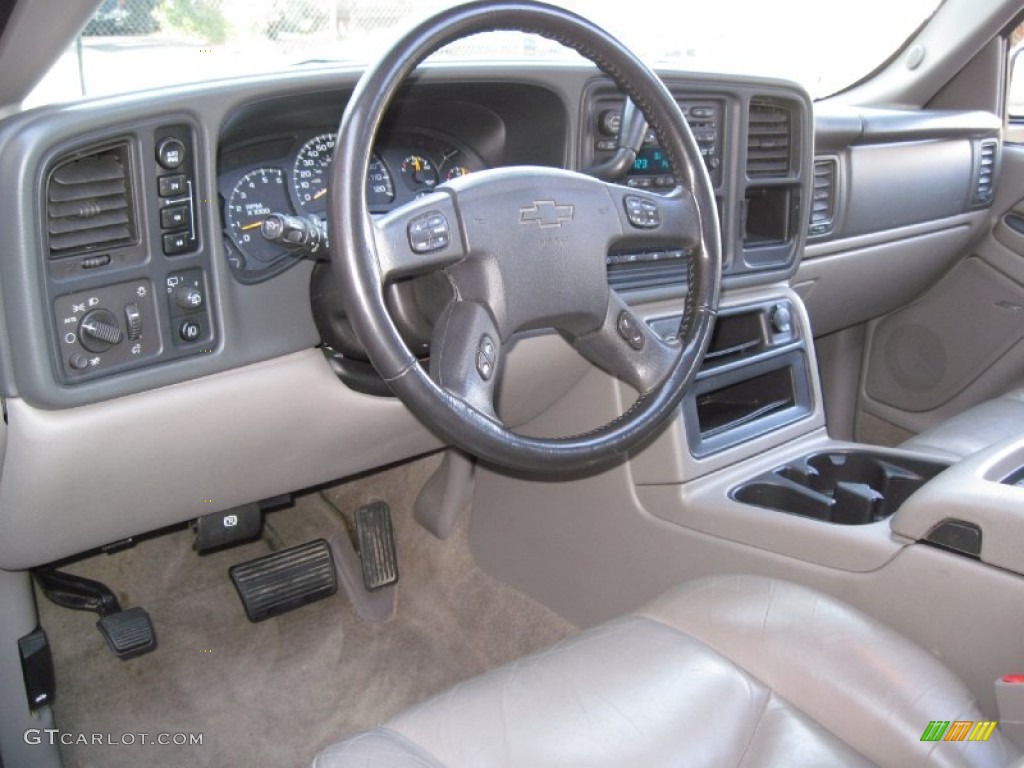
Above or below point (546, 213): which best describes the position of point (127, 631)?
below

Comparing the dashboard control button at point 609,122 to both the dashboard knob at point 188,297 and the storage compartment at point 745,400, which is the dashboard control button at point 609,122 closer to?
the storage compartment at point 745,400

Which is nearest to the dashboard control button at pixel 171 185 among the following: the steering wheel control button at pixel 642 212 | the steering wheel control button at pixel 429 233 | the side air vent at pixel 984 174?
the steering wheel control button at pixel 429 233

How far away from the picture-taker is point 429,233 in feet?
3.98

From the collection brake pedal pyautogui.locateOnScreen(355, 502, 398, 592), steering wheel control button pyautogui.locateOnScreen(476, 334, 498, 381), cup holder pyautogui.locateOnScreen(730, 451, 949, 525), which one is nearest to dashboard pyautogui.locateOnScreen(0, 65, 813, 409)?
steering wheel control button pyautogui.locateOnScreen(476, 334, 498, 381)

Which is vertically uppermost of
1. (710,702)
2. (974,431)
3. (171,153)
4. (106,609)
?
(171,153)

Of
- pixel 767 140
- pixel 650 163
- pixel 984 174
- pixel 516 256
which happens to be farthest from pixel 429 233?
pixel 984 174

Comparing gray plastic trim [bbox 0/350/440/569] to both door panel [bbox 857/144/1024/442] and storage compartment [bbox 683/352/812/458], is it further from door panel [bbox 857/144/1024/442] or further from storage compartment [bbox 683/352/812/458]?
door panel [bbox 857/144/1024/442]

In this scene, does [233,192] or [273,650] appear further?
[273,650]

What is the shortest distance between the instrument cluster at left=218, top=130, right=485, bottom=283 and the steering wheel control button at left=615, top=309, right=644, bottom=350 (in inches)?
17.2

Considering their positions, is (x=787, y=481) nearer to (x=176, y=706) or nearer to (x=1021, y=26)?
(x=176, y=706)

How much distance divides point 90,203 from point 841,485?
1325mm

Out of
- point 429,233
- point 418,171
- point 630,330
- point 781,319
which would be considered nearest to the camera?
point 429,233

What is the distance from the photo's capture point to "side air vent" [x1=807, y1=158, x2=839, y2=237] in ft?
7.98

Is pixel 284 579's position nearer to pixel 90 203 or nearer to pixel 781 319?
pixel 90 203
